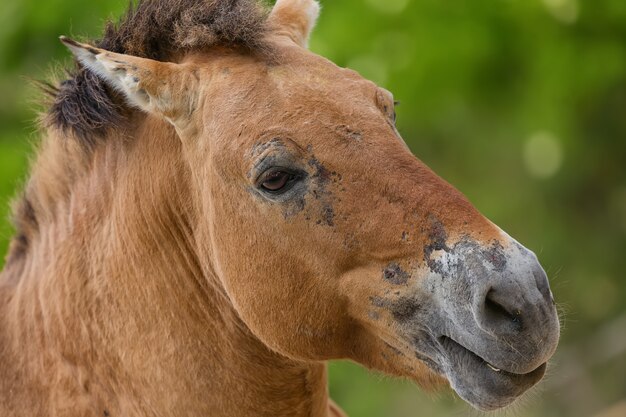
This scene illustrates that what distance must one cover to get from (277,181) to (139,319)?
880mm

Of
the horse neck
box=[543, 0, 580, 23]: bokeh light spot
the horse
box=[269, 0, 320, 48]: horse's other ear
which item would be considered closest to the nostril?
the horse

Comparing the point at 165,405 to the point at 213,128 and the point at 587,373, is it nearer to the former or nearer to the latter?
the point at 213,128

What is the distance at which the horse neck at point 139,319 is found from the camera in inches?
152

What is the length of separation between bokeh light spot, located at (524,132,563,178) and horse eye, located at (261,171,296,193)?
752 centimetres

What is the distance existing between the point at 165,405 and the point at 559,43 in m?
7.87

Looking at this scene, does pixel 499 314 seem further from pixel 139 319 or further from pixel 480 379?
pixel 139 319

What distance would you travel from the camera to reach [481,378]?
3242 millimetres

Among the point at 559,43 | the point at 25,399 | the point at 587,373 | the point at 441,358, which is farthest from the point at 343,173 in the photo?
the point at 587,373

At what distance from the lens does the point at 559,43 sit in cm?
1052

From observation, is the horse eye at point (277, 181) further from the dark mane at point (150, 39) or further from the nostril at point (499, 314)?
the nostril at point (499, 314)

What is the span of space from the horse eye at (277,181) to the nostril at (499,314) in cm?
88

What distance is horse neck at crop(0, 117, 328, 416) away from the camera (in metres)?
3.86

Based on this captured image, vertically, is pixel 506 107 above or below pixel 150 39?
below

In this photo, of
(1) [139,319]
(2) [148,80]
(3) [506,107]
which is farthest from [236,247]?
(3) [506,107]
